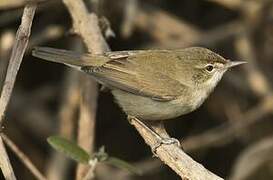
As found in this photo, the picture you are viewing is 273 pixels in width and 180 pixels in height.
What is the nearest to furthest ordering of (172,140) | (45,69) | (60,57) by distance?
(172,140) < (60,57) < (45,69)

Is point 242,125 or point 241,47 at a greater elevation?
point 241,47

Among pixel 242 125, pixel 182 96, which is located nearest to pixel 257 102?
pixel 242 125

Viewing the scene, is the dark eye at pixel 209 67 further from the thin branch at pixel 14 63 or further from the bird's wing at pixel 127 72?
the thin branch at pixel 14 63

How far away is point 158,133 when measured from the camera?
4469 mm

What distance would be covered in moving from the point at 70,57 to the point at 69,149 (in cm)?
87

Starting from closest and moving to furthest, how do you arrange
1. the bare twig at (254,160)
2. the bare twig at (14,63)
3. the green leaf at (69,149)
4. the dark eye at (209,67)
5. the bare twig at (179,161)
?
the bare twig at (14,63) → the bare twig at (179,161) → the green leaf at (69,149) → the dark eye at (209,67) → the bare twig at (254,160)

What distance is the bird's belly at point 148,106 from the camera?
474cm

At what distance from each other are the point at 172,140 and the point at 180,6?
324 centimetres

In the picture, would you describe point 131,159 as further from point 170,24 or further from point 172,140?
point 172,140

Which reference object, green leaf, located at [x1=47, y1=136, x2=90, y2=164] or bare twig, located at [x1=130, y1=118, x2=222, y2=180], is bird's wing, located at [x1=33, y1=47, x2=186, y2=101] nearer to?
bare twig, located at [x1=130, y1=118, x2=222, y2=180]

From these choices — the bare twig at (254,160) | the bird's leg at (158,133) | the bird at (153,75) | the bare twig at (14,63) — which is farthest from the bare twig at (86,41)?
the bare twig at (254,160)

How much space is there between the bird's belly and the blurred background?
A: 1323 millimetres

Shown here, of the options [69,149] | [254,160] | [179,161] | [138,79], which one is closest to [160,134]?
[138,79]

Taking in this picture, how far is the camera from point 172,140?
4.20 meters
